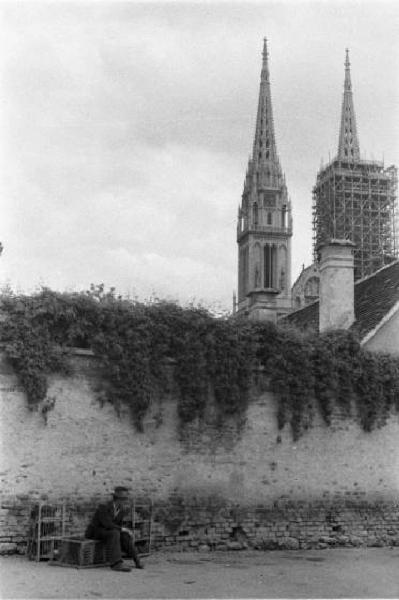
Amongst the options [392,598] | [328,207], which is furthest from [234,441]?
[328,207]

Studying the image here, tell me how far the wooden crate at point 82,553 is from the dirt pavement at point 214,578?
0.22 metres

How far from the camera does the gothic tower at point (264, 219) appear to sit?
4774 inches

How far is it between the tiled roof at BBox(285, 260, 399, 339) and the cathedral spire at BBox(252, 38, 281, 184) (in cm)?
10321

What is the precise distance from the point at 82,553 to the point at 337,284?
38.1ft

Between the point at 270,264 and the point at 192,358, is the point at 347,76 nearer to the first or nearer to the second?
the point at 270,264

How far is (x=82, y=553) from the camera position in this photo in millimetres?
12914

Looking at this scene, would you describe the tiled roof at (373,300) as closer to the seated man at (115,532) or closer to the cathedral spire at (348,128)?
the seated man at (115,532)

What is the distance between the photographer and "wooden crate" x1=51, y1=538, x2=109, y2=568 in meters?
12.9

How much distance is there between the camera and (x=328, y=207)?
324ft

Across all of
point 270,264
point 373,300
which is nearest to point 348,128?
point 270,264

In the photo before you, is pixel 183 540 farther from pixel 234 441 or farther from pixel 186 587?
pixel 186 587

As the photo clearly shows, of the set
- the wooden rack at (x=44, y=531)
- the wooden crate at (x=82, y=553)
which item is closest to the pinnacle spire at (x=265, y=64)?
the wooden rack at (x=44, y=531)

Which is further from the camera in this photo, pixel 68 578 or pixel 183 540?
pixel 183 540

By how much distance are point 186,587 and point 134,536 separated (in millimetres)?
3249
